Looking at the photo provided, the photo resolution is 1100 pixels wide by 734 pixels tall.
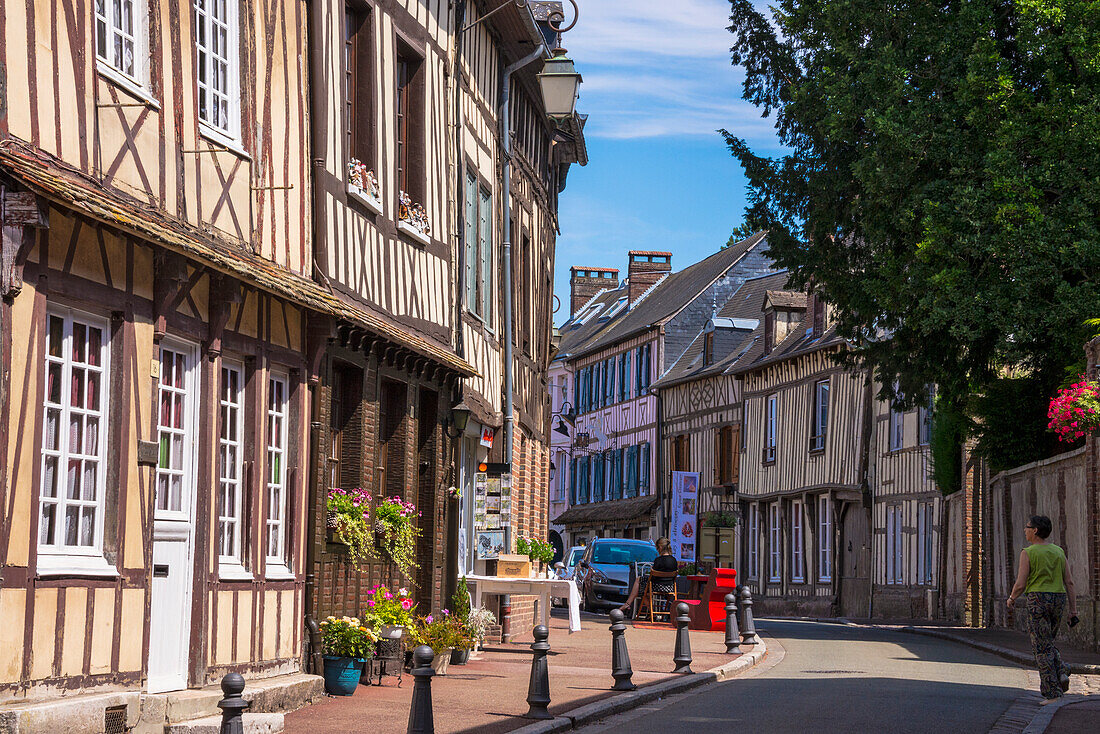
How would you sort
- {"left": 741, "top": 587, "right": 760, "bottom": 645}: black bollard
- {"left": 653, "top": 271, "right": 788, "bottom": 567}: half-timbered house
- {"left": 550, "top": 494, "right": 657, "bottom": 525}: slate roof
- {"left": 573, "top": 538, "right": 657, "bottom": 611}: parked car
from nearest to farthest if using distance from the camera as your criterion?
{"left": 741, "top": 587, "right": 760, "bottom": 645}: black bollard, {"left": 573, "top": 538, "right": 657, "bottom": 611}: parked car, {"left": 653, "top": 271, "right": 788, "bottom": 567}: half-timbered house, {"left": 550, "top": 494, "right": 657, "bottom": 525}: slate roof

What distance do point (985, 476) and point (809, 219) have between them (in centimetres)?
710

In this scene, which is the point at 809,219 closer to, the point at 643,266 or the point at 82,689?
the point at 82,689

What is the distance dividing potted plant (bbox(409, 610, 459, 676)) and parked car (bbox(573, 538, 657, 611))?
777 inches

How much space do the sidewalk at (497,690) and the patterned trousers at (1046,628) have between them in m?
3.42

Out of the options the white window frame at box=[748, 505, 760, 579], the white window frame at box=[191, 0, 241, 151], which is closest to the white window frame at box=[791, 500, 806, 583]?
the white window frame at box=[748, 505, 760, 579]

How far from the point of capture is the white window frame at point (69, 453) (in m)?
7.99

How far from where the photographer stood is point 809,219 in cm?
2227

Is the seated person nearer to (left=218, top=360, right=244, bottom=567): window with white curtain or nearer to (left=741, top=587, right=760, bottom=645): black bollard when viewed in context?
(left=741, top=587, right=760, bottom=645): black bollard

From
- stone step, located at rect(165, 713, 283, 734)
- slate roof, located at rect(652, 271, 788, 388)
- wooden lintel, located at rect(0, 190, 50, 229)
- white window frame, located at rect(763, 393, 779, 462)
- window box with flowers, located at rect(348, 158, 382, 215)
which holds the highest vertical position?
slate roof, located at rect(652, 271, 788, 388)

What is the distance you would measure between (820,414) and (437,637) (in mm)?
23968

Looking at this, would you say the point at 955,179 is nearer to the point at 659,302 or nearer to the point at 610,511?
the point at 610,511

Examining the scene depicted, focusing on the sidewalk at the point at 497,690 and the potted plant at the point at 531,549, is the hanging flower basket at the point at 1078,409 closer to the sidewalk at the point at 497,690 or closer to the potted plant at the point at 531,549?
the sidewalk at the point at 497,690

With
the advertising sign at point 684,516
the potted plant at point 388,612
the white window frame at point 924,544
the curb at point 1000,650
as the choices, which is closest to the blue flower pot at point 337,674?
the potted plant at point 388,612

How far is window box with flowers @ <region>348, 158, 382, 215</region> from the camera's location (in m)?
12.7
